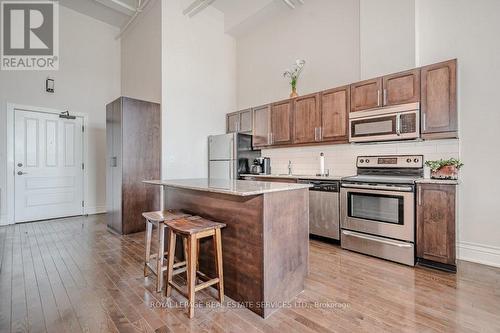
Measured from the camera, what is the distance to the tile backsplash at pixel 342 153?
121 inches

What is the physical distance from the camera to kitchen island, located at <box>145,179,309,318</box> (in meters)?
1.86

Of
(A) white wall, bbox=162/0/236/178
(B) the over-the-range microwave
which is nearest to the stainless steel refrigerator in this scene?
(A) white wall, bbox=162/0/236/178

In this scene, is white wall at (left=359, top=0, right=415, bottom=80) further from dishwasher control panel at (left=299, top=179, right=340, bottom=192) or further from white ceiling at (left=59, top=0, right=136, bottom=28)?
white ceiling at (left=59, top=0, right=136, bottom=28)

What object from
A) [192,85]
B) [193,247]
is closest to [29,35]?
[192,85]

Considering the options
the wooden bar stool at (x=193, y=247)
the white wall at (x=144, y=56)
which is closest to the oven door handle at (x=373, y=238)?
the wooden bar stool at (x=193, y=247)

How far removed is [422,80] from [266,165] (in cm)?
280

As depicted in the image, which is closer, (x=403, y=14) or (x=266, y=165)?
(x=403, y=14)

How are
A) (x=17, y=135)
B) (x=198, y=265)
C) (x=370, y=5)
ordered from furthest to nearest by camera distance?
(x=17, y=135) < (x=370, y=5) < (x=198, y=265)

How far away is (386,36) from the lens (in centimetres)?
336

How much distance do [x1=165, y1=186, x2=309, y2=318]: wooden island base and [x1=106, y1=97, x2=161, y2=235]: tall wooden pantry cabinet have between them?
2.28m

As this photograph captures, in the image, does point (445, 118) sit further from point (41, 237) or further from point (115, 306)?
point (41, 237)

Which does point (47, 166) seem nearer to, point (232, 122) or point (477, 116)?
point (232, 122)

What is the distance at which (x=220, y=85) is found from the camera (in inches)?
216

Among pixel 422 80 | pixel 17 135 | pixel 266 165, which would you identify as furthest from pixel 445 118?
pixel 17 135
